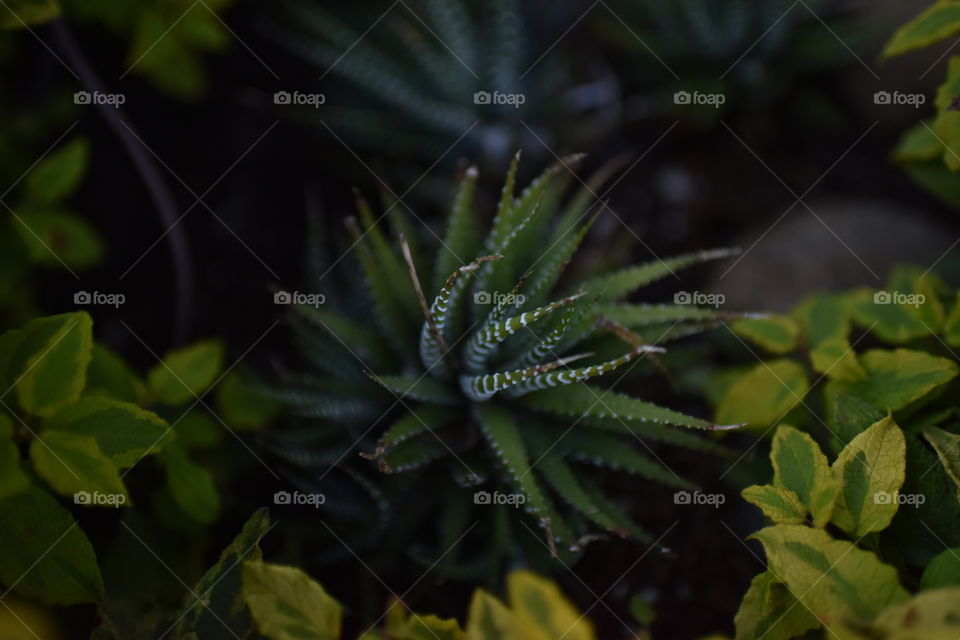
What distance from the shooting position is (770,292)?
215cm

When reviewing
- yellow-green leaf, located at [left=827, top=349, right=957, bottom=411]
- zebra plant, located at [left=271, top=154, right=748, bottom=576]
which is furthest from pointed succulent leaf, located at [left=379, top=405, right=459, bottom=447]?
yellow-green leaf, located at [left=827, top=349, right=957, bottom=411]

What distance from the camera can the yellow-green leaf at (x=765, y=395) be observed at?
1.45 m

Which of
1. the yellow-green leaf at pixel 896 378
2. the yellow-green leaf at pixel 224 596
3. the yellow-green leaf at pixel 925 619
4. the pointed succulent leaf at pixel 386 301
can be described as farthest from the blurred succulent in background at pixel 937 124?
the yellow-green leaf at pixel 224 596

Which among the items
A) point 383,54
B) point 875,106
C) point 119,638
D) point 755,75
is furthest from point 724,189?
point 119,638

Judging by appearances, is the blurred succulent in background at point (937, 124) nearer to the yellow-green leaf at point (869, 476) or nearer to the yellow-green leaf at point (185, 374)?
the yellow-green leaf at point (869, 476)

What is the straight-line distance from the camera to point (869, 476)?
1203mm

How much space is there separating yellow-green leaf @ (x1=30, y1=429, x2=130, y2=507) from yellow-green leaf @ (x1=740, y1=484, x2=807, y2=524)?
1006mm

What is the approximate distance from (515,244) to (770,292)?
1.01 m

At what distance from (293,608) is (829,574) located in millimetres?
795

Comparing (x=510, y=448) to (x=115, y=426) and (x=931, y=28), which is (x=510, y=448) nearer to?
(x=115, y=426)

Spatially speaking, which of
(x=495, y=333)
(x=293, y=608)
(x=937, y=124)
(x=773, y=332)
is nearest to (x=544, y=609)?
(x=293, y=608)

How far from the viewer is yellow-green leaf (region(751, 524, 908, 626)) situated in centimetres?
107

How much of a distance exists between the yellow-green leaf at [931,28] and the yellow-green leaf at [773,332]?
21.8 inches

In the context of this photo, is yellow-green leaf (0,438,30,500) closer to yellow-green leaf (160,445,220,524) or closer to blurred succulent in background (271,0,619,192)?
yellow-green leaf (160,445,220,524)
